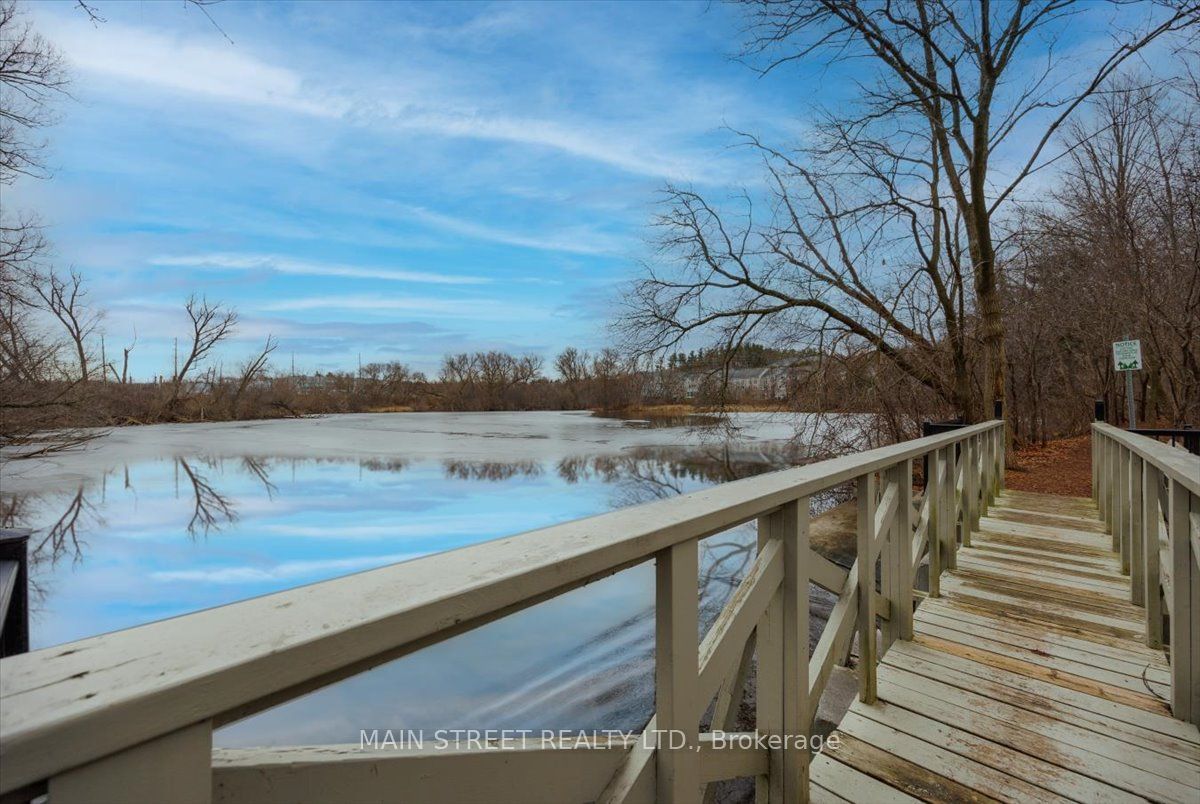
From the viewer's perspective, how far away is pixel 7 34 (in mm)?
8961

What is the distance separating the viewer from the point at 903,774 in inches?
71.4

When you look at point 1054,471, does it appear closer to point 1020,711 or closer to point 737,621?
point 1020,711

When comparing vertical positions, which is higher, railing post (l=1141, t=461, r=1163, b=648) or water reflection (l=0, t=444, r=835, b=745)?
railing post (l=1141, t=461, r=1163, b=648)

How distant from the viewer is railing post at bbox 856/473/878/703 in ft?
6.73

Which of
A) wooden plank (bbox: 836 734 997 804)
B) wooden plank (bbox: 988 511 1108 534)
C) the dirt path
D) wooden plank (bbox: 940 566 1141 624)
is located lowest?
the dirt path

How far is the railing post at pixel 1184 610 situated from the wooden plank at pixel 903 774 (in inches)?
38.1

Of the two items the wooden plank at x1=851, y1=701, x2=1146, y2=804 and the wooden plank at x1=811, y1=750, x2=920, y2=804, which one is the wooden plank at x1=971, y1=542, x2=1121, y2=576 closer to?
the wooden plank at x1=851, y1=701, x2=1146, y2=804

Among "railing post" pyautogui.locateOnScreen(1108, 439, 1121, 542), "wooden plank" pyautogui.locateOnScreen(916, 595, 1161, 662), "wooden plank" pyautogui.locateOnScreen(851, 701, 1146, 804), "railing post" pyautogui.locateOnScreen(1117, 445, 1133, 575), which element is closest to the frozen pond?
"wooden plank" pyautogui.locateOnScreen(851, 701, 1146, 804)

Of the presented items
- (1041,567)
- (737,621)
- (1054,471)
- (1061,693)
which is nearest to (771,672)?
(737,621)

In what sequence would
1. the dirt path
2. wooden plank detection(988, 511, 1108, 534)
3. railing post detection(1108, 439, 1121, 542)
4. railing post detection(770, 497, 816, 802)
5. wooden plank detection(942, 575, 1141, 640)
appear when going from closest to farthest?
railing post detection(770, 497, 816, 802) → wooden plank detection(942, 575, 1141, 640) → railing post detection(1108, 439, 1121, 542) → wooden plank detection(988, 511, 1108, 534) → the dirt path

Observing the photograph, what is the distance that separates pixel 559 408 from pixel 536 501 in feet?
97.3

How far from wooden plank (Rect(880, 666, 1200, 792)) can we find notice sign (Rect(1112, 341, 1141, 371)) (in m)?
6.25

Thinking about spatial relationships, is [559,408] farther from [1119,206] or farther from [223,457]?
[1119,206]

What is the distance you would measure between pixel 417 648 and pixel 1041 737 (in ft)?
7.66
